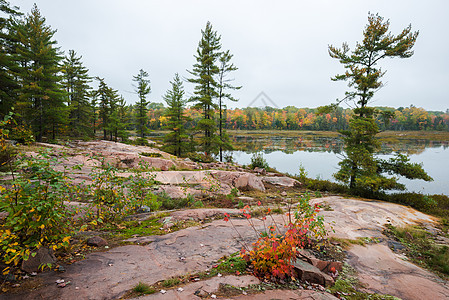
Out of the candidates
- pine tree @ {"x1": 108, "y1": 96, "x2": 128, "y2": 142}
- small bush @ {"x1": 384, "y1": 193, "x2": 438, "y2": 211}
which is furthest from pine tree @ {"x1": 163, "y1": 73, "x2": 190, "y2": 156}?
small bush @ {"x1": 384, "y1": 193, "x2": 438, "y2": 211}

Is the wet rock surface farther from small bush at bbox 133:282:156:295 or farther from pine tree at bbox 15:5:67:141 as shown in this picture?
pine tree at bbox 15:5:67:141

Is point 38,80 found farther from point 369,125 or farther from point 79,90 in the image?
point 369,125

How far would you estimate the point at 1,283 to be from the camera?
240cm

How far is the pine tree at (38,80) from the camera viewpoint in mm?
17000

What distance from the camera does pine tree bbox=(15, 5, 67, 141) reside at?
17.0 metres

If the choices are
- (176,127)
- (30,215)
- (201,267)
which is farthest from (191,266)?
(176,127)

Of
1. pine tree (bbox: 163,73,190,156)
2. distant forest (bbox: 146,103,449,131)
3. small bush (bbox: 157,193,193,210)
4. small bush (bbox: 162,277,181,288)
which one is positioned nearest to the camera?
small bush (bbox: 162,277,181,288)

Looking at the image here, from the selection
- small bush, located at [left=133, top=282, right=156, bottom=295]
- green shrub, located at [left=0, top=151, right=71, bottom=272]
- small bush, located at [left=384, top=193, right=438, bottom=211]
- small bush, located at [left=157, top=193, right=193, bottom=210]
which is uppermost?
green shrub, located at [left=0, top=151, right=71, bottom=272]

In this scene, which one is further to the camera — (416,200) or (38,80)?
(38,80)

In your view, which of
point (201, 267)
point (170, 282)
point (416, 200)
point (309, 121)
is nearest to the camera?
point (170, 282)

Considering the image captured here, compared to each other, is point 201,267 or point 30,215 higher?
point 30,215

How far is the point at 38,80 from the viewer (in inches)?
696

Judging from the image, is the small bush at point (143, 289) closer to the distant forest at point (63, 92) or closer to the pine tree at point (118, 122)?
the distant forest at point (63, 92)

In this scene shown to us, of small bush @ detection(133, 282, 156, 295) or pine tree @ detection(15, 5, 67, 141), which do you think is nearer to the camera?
small bush @ detection(133, 282, 156, 295)
